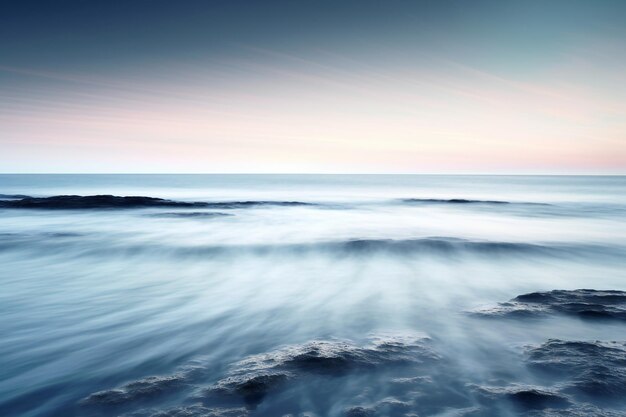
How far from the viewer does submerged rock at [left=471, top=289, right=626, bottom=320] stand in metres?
6.32

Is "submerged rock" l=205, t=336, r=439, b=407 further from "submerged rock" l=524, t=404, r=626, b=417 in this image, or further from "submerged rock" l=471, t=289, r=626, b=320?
"submerged rock" l=471, t=289, r=626, b=320

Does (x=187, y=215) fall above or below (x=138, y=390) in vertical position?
above

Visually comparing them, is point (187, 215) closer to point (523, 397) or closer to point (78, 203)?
point (78, 203)

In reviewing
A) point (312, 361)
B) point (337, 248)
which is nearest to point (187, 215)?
point (337, 248)

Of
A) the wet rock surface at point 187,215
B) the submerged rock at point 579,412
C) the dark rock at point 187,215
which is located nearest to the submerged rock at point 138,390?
the submerged rock at point 579,412

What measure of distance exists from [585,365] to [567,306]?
2.60 metres

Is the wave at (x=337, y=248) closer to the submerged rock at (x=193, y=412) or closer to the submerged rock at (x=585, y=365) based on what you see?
the submerged rock at (x=585, y=365)

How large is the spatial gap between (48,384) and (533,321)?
21.5 feet

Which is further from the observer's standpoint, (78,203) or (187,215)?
(78,203)

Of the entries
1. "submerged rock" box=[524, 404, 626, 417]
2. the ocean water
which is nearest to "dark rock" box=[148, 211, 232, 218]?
the ocean water

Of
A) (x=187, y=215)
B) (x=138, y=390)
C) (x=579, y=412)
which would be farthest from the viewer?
(x=187, y=215)

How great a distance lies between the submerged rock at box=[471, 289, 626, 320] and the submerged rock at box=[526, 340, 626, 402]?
140 centimetres

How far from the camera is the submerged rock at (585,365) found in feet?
12.7

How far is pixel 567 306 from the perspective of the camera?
6.65 m
